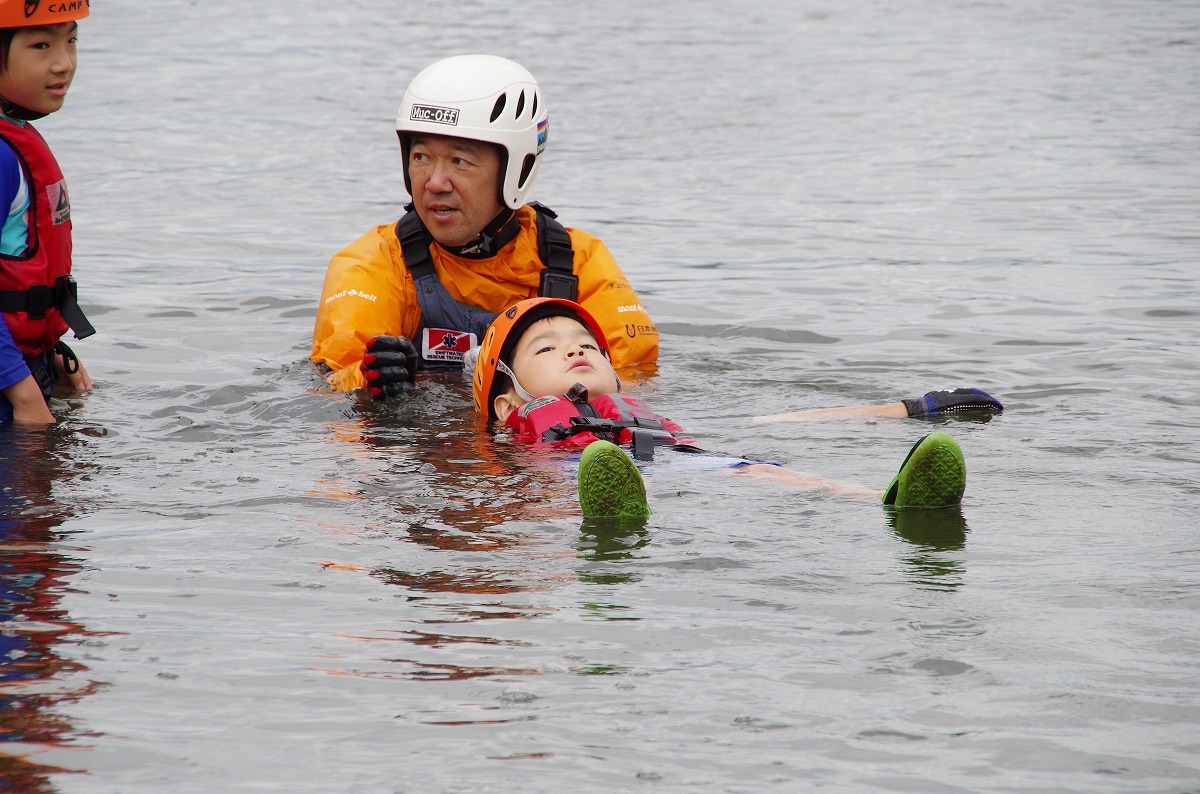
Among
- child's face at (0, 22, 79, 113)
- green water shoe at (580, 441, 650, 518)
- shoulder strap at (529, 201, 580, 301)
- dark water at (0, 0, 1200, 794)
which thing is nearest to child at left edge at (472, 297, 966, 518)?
green water shoe at (580, 441, 650, 518)

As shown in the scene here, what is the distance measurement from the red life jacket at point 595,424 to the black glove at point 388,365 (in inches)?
22.3

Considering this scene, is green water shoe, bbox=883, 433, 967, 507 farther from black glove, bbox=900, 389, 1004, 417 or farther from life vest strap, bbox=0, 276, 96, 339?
life vest strap, bbox=0, 276, 96, 339

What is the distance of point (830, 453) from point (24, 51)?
3986 millimetres

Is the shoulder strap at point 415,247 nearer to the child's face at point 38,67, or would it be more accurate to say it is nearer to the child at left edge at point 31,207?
the child at left edge at point 31,207

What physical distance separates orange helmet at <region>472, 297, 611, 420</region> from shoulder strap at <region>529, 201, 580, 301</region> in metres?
0.85

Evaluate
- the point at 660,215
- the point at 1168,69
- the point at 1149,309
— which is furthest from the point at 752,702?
the point at 1168,69

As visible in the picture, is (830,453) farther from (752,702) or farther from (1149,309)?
(1149,309)

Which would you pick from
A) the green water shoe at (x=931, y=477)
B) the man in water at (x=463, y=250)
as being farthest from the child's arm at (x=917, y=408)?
the green water shoe at (x=931, y=477)

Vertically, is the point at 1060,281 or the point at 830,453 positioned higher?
the point at 1060,281

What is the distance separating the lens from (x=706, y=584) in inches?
178

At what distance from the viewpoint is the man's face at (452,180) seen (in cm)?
745

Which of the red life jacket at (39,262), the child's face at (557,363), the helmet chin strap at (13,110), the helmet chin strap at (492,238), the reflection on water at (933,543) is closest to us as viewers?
the reflection on water at (933,543)

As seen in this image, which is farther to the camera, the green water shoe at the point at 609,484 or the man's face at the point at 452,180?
the man's face at the point at 452,180

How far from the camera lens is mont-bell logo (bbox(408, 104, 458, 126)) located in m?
7.33
